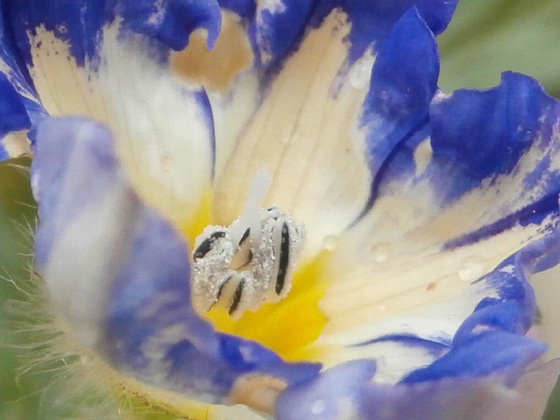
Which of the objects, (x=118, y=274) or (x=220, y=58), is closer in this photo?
(x=118, y=274)

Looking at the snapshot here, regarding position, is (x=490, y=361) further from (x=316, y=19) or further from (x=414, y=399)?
(x=316, y=19)

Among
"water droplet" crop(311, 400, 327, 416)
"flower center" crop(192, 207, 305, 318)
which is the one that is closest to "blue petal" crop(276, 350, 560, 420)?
"water droplet" crop(311, 400, 327, 416)

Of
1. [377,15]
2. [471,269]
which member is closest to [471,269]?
[471,269]

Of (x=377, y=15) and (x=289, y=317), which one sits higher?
(x=377, y=15)

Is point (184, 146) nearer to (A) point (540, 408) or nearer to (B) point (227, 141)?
(B) point (227, 141)

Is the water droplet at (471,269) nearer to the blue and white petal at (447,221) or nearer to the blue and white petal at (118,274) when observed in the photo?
the blue and white petal at (447,221)

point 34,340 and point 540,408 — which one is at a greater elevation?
point 540,408

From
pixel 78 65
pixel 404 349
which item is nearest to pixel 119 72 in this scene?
pixel 78 65
